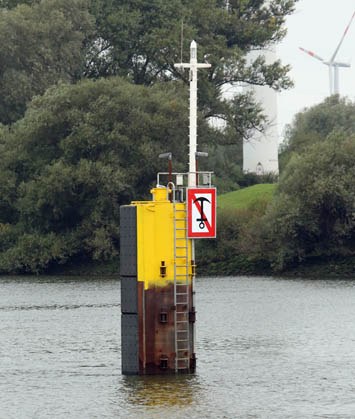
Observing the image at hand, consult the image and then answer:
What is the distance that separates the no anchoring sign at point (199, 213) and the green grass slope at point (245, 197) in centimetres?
5959

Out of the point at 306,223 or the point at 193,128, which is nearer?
the point at 193,128

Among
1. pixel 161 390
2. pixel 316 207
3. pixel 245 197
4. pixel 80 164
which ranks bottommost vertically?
pixel 161 390

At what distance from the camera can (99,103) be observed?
83.5m

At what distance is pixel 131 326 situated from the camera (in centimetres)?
2967

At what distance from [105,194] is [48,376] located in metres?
49.4

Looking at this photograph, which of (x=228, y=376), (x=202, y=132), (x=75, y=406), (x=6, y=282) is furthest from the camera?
(x=202, y=132)

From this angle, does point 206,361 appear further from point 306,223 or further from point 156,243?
point 306,223

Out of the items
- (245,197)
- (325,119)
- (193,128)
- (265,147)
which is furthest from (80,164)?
(193,128)

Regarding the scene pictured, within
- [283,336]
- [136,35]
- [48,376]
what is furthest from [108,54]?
[48,376]

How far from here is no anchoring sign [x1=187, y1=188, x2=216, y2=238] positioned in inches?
1166

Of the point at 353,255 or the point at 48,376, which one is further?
the point at 353,255

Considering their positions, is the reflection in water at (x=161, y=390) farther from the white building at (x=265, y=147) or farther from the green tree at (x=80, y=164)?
the white building at (x=265, y=147)

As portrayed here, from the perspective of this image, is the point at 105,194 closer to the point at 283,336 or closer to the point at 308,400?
the point at 283,336

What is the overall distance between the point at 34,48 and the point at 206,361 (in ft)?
204
